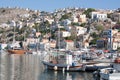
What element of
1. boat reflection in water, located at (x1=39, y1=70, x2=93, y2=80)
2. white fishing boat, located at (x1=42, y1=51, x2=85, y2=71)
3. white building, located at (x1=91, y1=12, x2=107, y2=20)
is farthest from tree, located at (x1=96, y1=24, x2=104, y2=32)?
boat reflection in water, located at (x1=39, y1=70, x2=93, y2=80)

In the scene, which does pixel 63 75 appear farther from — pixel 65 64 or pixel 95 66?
pixel 95 66

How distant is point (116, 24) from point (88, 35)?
13825 millimetres

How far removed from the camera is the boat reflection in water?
43.7m

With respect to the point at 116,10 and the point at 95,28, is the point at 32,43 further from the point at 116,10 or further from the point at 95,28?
the point at 116,10

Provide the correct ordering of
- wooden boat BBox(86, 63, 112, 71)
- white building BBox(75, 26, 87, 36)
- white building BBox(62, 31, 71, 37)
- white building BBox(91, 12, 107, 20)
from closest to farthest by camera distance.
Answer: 1. wooden boat BBox(86, 63, 112, 71)
2. white building BBox(62, 31, 71, 37)
3. white building BBox(75, 26, 87, 36)
4. white building BBox(91, 12, 107, 20)

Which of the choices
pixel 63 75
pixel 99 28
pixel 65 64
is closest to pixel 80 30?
pixel 99 28

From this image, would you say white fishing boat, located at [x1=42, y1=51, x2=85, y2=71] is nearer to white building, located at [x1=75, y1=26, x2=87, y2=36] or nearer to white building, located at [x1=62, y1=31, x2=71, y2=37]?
white building, located at [x1=62, y1=31, x2=71, y2=37]

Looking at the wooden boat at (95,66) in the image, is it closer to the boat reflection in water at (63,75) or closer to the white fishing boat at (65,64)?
the white fishing boat at (65,64)

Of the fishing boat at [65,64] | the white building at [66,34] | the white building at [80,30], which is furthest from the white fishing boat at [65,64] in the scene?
the white building at [80,30]

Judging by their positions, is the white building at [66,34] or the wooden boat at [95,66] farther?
the white building at [66,34]

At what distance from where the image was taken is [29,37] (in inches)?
5522

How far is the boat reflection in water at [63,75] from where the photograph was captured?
43719 millimetres

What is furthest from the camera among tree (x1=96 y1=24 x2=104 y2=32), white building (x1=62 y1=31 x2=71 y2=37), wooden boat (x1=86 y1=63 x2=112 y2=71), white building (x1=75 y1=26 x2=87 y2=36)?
white building (x1=75 y1=26 x2=87 y2=36)

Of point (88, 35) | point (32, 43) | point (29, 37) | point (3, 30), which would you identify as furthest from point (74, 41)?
point (3, 30)
